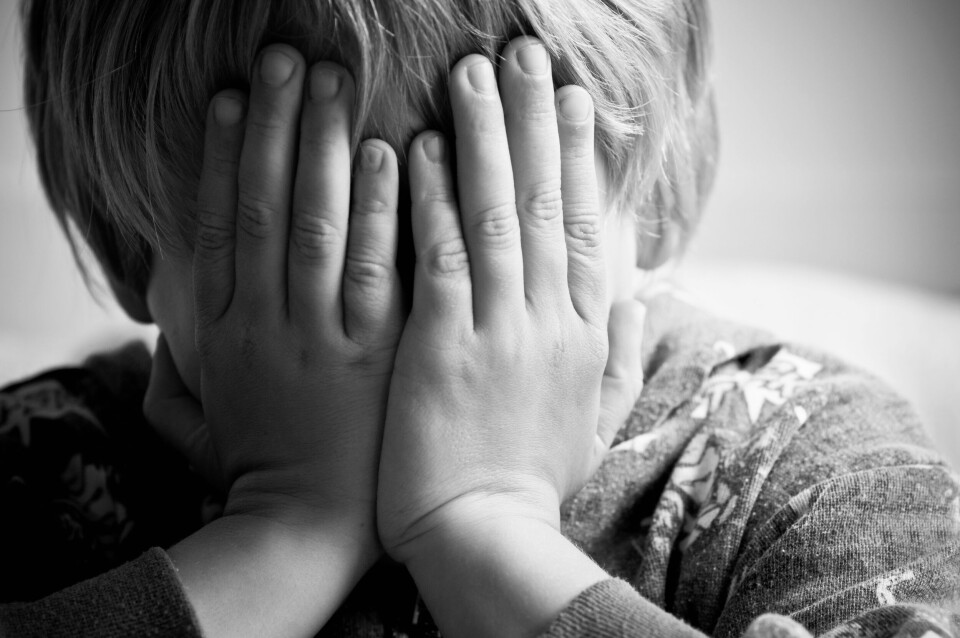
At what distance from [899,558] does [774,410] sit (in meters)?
0.17

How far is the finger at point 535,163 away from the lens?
509 millimetres

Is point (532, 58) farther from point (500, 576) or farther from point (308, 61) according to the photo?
point (500, 576)

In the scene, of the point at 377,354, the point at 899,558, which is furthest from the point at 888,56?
the point at 377,354

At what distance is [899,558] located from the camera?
0.54 meters

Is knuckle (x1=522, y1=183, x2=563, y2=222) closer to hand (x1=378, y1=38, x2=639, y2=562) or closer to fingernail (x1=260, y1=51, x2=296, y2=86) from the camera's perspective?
hand (x1=378, y1=38, x2=639, y2=562)

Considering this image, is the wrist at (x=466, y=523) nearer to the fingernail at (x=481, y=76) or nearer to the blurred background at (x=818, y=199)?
the fingernail at (x=481, y=76)

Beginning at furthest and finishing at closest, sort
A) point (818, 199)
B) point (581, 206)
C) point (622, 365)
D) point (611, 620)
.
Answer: point (818, 199), point (622, 365), point (581, 206), point (611, 620)

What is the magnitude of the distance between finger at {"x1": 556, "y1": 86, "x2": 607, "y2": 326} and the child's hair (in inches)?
0.9

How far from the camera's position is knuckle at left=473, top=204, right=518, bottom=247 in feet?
1.70

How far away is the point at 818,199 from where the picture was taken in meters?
1.59

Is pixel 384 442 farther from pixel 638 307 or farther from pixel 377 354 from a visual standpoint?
pixel 638 307

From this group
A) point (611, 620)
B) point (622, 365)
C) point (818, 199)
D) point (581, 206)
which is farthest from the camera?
point (818, 199)

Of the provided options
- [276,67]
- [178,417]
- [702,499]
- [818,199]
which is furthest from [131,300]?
[818,199]

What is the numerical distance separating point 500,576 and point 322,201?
24 centimetres
